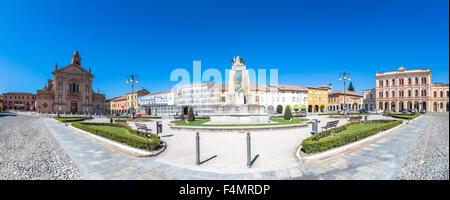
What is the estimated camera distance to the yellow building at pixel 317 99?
53531 millimetres

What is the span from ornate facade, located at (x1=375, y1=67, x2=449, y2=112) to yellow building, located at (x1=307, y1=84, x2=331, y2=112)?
A: 22.4m

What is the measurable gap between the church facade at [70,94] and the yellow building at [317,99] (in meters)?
67.1

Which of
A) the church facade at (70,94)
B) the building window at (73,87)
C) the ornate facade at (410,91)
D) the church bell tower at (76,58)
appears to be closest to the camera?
the church facade at (70,94)

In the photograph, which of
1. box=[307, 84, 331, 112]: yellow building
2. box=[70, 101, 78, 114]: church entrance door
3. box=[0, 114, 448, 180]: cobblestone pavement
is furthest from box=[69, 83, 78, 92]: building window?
box=[307, 84, 331, 112]: yellow building

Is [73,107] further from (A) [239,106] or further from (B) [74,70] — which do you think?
(A) [239,106]

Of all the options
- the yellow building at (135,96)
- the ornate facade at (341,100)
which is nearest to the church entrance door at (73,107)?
the yellow building at (135,96)

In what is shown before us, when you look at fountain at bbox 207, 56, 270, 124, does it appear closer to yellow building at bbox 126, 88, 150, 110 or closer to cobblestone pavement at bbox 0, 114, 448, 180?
cobblestone pavement at bbox 0, 114, 448, 180

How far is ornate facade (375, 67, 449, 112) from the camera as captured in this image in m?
51.4

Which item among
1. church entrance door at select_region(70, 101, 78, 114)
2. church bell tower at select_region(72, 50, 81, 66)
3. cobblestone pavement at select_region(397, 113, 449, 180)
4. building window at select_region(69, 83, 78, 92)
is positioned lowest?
cobblestone pavement at select_region(397, 113, 449, 180)

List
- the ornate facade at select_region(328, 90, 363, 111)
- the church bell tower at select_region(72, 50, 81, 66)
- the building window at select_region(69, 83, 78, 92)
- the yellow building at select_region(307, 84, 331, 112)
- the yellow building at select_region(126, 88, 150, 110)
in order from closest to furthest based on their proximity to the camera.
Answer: the yellow building at select_region(307, 84, 331, 112) < the building window at select_region(69, 83, 78, 92) < the ornate facade at select_region(328, 90, 363, 111) < the church bell tower at select_region(72, 50, 81, 66) < the yellow building at select_region(126, 88, 150, 110)

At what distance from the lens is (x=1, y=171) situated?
4.48 metres

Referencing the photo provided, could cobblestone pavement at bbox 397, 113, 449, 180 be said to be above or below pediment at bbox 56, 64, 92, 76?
below

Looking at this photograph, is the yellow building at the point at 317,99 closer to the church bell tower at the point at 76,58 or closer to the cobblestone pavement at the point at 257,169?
the cobblestone pavement at the point at 257,169
